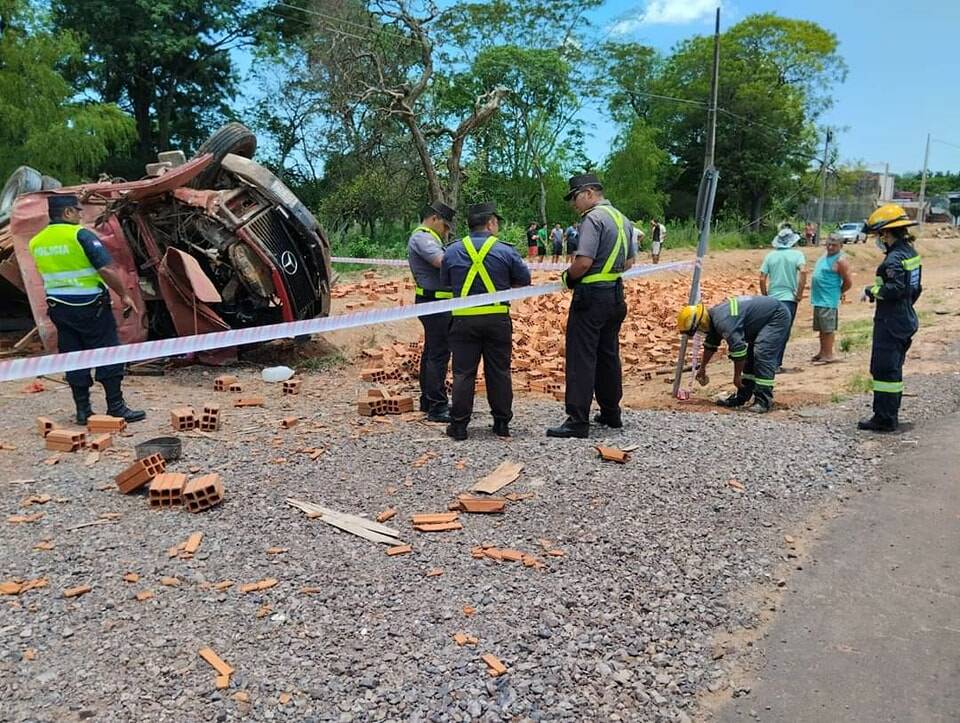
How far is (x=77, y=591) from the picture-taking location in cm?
346

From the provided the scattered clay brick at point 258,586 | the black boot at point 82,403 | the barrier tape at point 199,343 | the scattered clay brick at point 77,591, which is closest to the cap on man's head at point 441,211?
the barrier tape at point 199,343

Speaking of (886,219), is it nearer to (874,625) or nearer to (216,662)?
(874,625)

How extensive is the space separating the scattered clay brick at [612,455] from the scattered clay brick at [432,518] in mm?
1284

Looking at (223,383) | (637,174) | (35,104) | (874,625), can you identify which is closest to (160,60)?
(35,104)

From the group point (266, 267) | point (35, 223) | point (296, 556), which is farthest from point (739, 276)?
point (296, 556)

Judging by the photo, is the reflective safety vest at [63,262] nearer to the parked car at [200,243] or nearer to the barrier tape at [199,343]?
the barrier tape at [199,343]

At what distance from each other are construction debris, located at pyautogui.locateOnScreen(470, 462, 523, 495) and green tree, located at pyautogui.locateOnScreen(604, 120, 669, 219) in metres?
35.8

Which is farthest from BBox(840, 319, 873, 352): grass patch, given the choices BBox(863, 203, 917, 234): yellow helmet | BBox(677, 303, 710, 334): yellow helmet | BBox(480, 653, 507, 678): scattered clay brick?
BBox(480, 653, 507, 678): scattered clay brick

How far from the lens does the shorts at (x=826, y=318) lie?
9.20 metres

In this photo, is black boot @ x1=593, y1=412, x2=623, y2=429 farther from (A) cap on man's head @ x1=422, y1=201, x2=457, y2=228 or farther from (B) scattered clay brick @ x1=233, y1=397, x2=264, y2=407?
(B) scattered clay brick @ x1=233, y1=397, x2=264, y2=407

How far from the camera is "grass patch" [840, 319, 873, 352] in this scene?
34.0 ft

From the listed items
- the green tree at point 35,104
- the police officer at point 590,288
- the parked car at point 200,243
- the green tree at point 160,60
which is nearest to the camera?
the police officer at point 590,288

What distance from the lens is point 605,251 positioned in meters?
5.58

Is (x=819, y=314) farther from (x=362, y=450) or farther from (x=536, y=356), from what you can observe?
(x=362, y=450)
